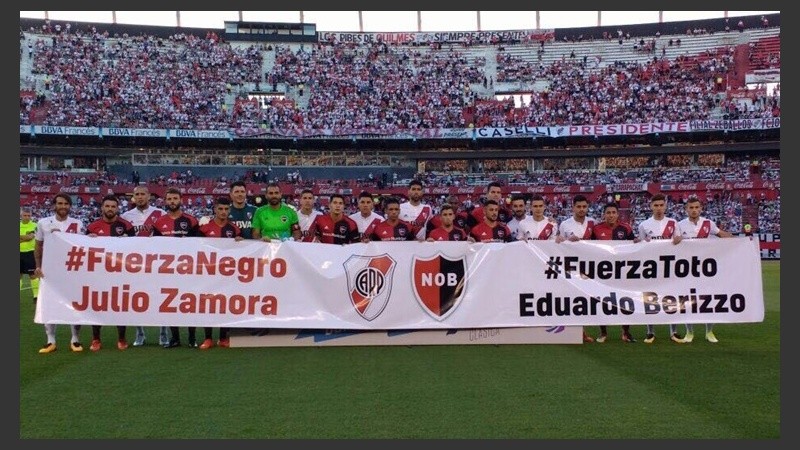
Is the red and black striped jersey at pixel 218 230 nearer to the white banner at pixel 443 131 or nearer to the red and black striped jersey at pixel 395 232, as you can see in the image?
the red and black striped jersey at pixel 395 232

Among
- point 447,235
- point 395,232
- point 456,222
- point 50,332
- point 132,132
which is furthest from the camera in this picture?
point 132,132

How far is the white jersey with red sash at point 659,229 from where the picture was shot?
9.16 m

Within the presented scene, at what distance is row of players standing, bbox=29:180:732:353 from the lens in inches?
341

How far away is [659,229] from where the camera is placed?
30.3 feet

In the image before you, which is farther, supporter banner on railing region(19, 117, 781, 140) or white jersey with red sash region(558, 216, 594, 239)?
supporter banner on railing region(19, 117, 781, 140)

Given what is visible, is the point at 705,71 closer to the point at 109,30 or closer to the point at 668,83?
the point at 668,83

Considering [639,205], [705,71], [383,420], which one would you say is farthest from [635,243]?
[705,71]

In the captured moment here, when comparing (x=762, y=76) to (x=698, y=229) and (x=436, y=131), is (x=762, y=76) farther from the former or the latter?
(x=698, y=229)

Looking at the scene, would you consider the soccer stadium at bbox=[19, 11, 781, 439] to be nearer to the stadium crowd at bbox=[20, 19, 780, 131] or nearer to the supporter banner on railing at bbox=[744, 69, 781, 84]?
the stadium crowd at bbox=[20, 19, 780, 131]

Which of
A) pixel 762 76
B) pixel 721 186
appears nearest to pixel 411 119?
pixel 721 186

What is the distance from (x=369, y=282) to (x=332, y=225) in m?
1.04

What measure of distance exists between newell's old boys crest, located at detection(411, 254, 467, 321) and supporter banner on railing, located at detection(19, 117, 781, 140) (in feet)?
125

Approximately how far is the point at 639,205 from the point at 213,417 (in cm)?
4306

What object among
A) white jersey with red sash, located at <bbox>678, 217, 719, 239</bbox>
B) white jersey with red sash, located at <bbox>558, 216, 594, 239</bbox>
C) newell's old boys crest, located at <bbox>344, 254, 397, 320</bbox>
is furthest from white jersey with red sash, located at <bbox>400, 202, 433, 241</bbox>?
white jersey with red sash, located at <bbox>678, 217, 719, 239</bbox>
